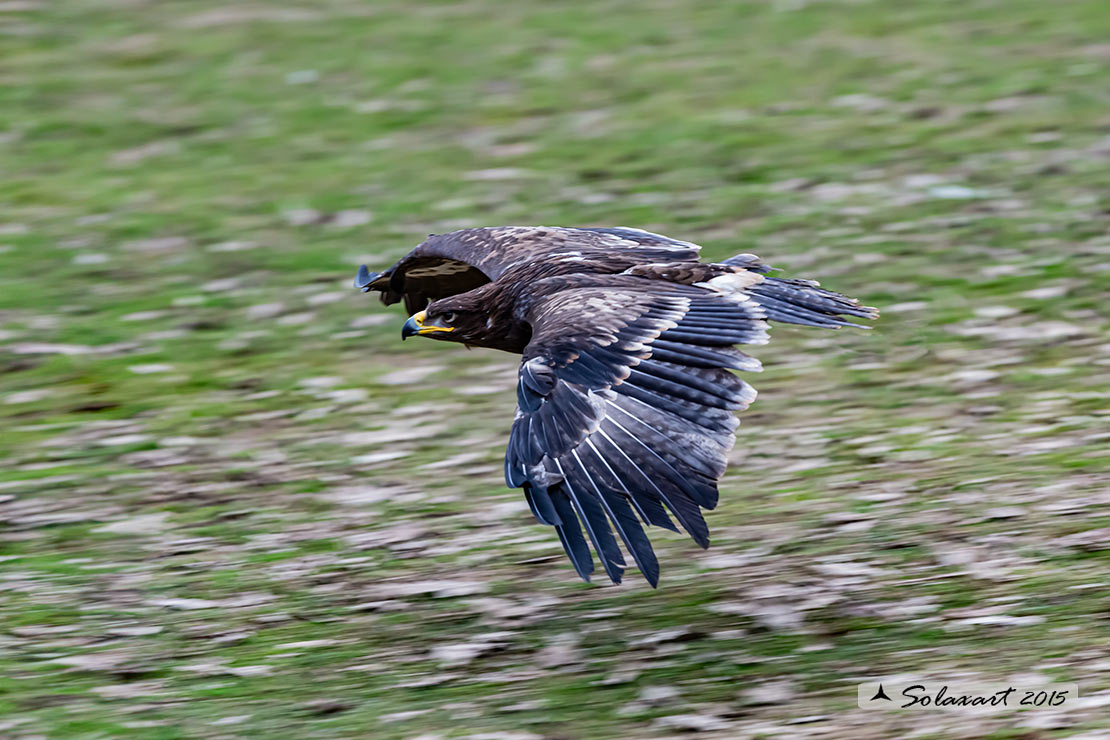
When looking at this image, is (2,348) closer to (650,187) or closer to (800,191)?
(650,187)

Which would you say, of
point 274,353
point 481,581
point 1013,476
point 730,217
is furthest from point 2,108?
point 1013,476

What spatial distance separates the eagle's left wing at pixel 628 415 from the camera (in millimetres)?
4887

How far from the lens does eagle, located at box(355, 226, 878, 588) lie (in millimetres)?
4922

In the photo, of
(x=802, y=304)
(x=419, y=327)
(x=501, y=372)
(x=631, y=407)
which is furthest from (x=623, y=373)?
(x=501, y=372)

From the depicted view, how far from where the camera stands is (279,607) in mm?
5926

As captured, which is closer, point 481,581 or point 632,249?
point 481,581

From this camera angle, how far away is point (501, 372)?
8547 mm

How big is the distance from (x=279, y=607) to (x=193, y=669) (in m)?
0.57

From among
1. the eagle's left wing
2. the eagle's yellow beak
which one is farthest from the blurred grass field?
the eagle's yellow beak

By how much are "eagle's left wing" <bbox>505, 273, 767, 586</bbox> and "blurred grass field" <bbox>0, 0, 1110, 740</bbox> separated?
66 cm

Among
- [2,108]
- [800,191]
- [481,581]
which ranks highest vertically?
[2,108]

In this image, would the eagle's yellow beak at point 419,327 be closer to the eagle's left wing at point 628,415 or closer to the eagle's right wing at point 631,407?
the eagle's right wing at point 631,407

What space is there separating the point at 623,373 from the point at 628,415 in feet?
0.67

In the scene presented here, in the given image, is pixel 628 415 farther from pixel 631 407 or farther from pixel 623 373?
pixel 623 373
